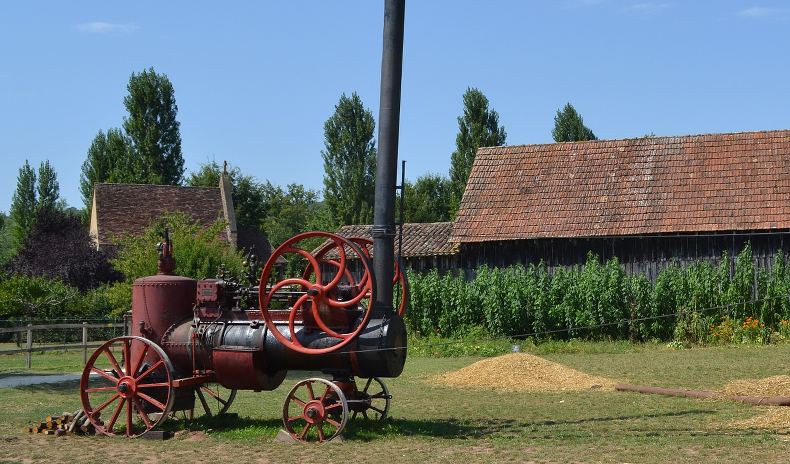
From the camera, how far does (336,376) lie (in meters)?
15.1

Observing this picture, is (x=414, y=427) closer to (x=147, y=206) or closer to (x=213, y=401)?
(x=213, y=401)

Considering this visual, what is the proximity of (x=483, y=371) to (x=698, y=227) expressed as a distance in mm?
14165

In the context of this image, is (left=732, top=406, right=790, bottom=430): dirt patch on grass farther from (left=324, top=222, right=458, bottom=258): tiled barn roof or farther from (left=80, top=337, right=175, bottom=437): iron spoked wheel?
(left=324, top=222, right=458, bottom=258): tiled barn roof

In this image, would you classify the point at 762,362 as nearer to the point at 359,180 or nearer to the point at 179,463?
the point at 179,463

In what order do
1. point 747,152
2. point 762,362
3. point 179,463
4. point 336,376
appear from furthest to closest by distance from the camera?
point 747,152 < point 762,362 < point 336,376 < point 179,463

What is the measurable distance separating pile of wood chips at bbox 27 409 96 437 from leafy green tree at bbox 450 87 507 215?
179ft

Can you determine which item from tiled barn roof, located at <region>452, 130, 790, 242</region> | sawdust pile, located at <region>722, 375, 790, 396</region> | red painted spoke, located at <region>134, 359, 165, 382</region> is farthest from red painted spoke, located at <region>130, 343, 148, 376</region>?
tiled barn roof, located at <region>452, 130, 790, 242</region>

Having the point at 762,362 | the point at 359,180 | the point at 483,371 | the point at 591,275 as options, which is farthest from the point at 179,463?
the point at 359,180

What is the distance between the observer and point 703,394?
62.1 ft

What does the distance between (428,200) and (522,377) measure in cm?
5894

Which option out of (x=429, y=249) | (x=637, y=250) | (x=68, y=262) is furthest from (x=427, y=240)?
(x=68, y=262)

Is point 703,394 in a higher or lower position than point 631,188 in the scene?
lower

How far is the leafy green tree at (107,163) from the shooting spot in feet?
A: 234

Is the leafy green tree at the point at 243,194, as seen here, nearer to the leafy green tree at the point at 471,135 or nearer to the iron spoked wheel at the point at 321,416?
the leafy green tree at the point at 471,135
